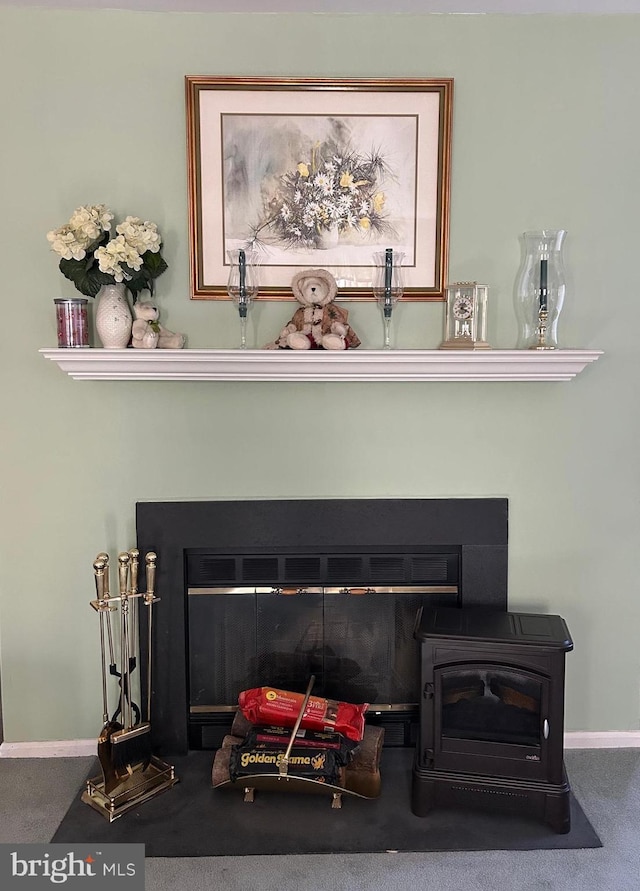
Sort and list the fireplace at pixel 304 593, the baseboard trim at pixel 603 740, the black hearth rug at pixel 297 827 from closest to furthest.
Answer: the black hearth rug at pixel 297 827
the fireplace at pixel 304 593
the baseboard trim at pixel 603 740

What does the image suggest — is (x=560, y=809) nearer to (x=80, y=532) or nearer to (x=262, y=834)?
(x=262, y=834)

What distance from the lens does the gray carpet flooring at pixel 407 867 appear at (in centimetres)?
186

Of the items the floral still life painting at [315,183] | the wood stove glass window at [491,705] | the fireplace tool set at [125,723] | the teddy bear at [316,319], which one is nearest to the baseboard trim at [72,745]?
the fireplace tool set at [125,723]

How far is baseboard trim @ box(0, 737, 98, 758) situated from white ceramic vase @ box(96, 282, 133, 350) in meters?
1.33

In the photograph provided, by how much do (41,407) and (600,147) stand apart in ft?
6.30

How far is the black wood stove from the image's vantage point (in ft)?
6.76

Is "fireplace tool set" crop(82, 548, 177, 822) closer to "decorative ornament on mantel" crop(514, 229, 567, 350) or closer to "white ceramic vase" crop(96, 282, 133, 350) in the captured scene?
"white ceramic vase" crop(96, 282, 133, 350)

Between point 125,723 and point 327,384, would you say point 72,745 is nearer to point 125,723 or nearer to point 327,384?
point 125,723

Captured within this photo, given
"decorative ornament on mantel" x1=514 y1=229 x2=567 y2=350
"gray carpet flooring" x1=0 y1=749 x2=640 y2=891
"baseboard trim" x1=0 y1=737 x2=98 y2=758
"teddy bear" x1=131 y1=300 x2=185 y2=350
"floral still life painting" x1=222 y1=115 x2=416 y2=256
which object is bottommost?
"gray carpet flooring" x1=0 y1=749 x2=640 y2=891

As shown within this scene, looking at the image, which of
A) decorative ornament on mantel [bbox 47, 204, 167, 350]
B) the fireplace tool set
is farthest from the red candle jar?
the fireplace tool set

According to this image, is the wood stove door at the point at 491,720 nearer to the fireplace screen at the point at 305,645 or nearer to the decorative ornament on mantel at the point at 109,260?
the fireplace screen at the point at 305,645

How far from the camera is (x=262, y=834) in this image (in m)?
2.03
